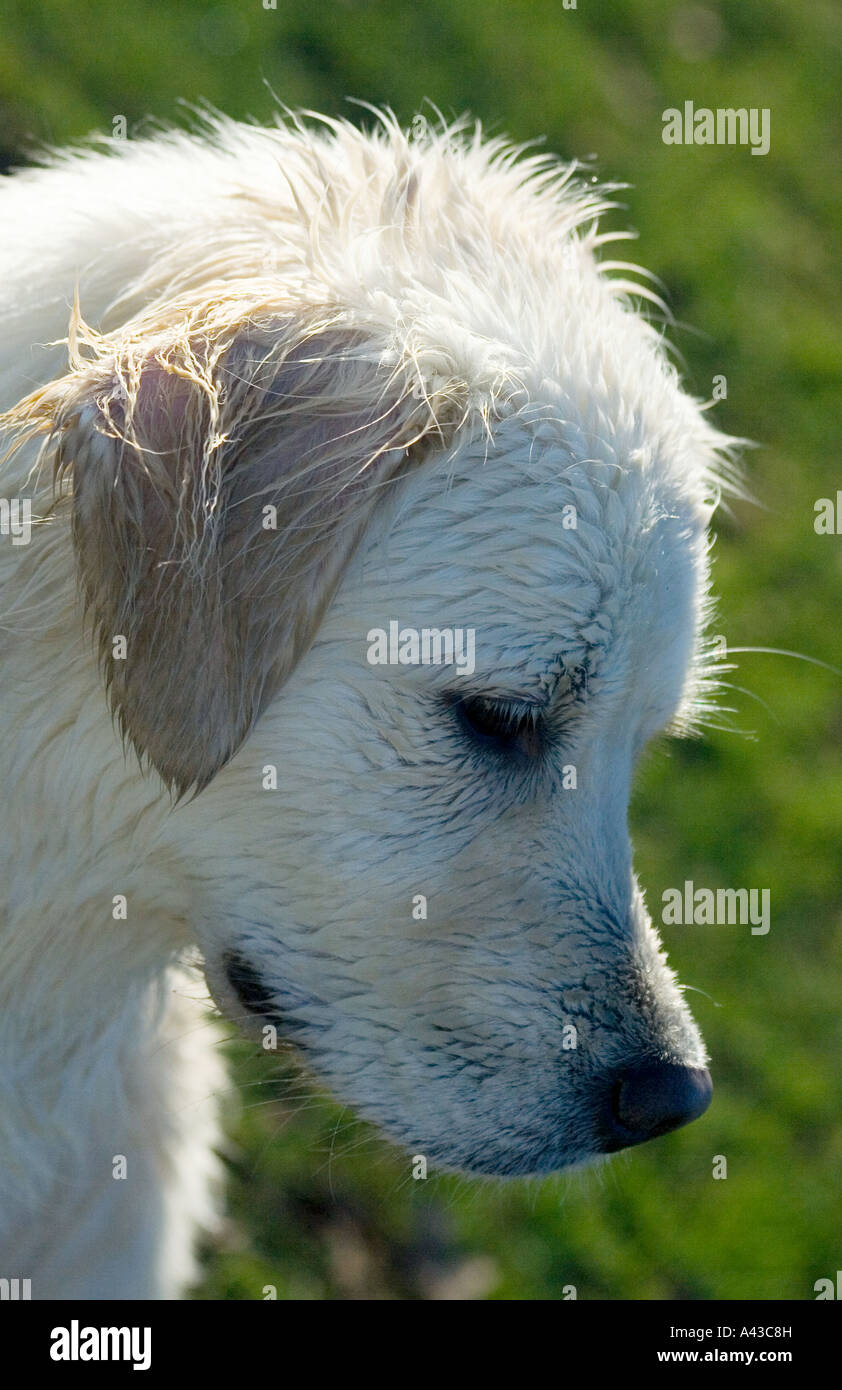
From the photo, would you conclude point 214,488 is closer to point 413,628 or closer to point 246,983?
point 413,628

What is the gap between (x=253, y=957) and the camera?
2.57 metres

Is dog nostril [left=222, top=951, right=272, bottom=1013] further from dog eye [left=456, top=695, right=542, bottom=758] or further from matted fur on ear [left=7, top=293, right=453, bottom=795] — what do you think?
dog eye [left=456, top=695, right=542, bottom=758]

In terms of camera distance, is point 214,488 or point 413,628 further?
point 413,628

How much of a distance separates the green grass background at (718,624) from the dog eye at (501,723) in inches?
31.4

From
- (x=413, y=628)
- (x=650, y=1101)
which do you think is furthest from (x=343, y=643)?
(x=650, y=1101)

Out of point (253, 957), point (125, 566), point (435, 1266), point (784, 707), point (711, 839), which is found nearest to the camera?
point (125, 566)

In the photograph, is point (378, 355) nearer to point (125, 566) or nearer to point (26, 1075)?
point (125, 566)

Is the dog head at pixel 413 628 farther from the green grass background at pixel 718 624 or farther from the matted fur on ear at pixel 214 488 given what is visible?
the green grass background at pixel 718 624

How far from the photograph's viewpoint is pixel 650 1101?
263 centimetres

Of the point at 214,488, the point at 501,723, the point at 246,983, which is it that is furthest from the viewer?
the point at 246,983

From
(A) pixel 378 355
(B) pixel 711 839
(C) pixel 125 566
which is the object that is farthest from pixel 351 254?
(B) pixel 711 839

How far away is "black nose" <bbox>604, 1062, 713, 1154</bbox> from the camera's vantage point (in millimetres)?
2629

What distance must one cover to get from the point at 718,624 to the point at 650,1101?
11.5 ft

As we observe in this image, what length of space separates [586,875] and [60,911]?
0.97 meters
